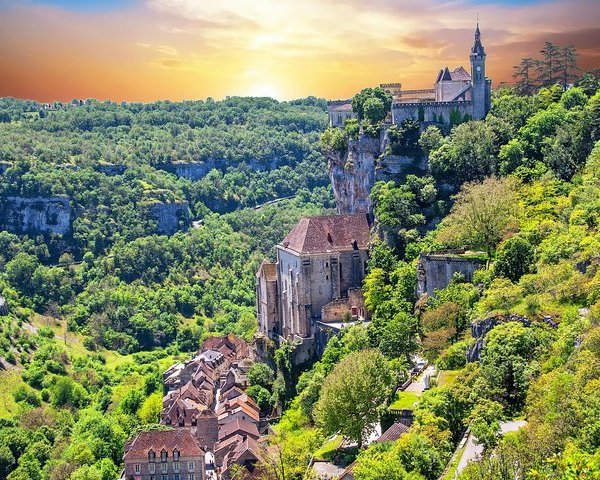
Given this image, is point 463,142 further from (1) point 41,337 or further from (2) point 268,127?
(2) point 268,127

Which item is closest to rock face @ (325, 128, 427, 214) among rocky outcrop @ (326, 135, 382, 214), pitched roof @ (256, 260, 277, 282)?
rocky outcrop @ (326, 135, 382, 214)

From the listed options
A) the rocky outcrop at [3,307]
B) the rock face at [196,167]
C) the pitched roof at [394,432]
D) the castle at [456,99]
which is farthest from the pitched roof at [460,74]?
the rock face at [196,167]

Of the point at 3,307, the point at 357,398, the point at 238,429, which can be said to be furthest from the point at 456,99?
the point at 3,307

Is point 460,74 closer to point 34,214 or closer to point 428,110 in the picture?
point 428,110

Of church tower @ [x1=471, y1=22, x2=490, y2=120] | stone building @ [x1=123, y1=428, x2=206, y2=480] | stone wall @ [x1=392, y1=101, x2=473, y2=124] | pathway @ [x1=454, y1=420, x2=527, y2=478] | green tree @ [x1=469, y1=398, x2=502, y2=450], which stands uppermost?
church tower @ [x1=471, y1=22, x2=490, y2=120]

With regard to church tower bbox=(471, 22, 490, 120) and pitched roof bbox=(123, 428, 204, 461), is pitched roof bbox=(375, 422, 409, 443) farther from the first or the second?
church tower bbox=(471, 22, 490, 120)
